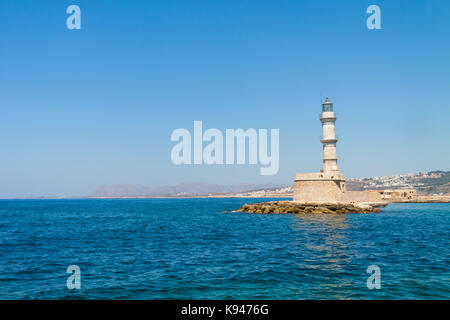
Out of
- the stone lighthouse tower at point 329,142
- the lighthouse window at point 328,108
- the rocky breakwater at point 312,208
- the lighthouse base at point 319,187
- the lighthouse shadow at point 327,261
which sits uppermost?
the lighthouse window at point 328,108

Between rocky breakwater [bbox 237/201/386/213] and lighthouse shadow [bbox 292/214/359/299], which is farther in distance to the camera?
rocky breakwater [bbox 237/201/386/213]

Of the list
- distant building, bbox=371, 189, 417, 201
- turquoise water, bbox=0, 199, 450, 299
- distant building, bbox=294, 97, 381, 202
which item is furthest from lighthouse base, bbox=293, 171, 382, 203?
distant building, bbox=371, 189, 417, 201

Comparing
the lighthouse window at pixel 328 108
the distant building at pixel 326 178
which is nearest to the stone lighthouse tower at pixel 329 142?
the distant building at pixel 326 178

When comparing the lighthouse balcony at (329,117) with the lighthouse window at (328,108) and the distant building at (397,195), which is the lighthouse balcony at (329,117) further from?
the distant building at (397,195)

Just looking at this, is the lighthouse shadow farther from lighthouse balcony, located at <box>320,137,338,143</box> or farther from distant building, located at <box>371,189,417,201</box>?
distant building, located at <box>371,189,417,201</box>

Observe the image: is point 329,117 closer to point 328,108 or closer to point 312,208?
point 328,108

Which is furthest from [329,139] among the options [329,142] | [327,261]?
[327,261]

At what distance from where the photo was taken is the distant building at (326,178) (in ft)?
157

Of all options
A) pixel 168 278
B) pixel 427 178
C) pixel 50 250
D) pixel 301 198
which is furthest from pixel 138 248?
pixel 427 178

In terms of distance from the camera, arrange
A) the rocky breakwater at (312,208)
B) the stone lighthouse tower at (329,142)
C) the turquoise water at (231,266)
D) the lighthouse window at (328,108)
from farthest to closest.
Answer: the lighthouse window at (328,108) < the stone lighthouse tower at (329,142) < the rocky breakwater at (312,208) < the turquoise water at (231,266)

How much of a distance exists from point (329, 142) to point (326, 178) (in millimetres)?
5119

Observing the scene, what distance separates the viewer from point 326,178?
47.7m

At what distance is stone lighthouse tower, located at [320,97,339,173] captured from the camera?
161ft
